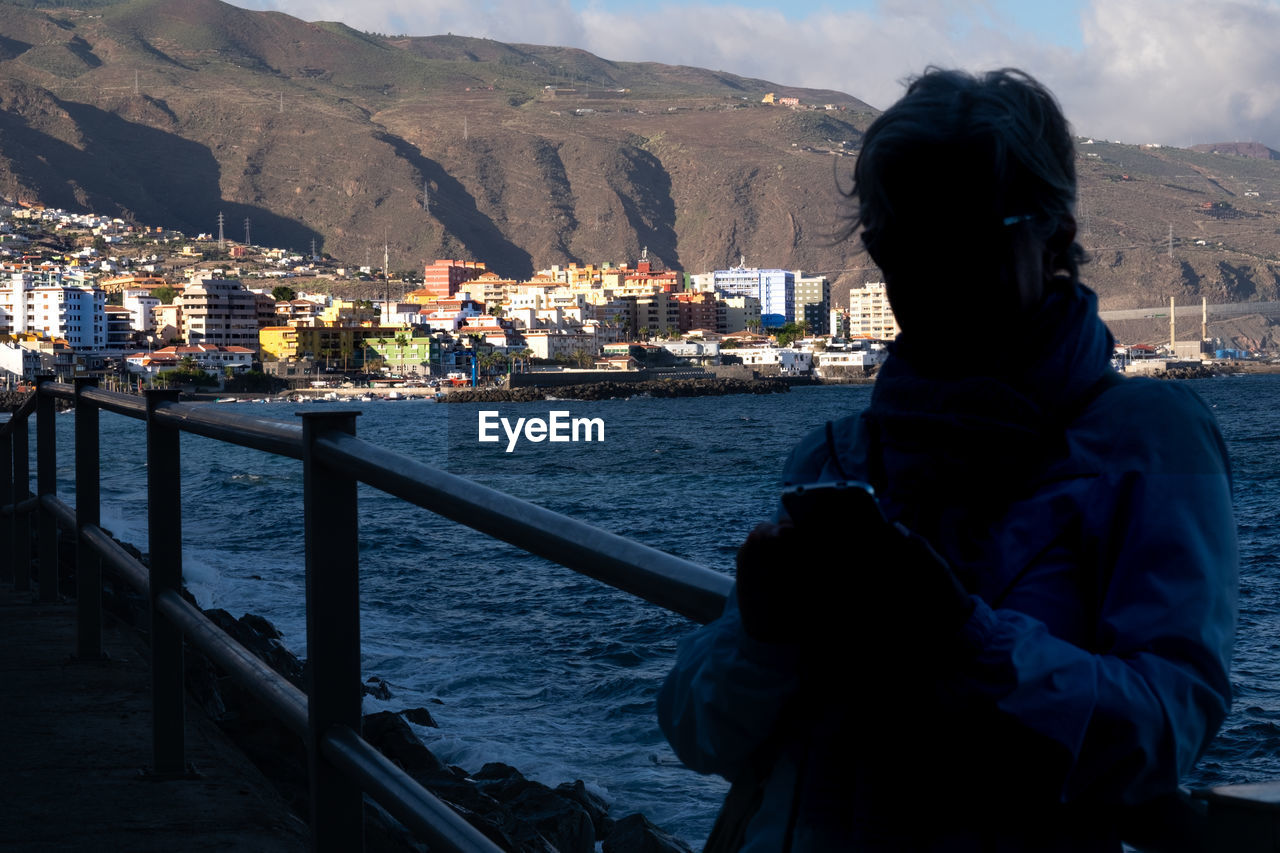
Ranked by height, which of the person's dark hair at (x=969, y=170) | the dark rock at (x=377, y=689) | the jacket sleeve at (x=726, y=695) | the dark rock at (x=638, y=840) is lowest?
Answer: the dark rock at (x=377, y=689)

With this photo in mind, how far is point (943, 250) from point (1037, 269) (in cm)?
6

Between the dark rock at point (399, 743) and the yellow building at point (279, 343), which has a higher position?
the yellow building at point (279, 343)

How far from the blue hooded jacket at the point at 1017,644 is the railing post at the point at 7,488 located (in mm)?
4005

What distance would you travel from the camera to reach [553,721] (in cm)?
820

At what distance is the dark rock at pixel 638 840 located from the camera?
4.80 m

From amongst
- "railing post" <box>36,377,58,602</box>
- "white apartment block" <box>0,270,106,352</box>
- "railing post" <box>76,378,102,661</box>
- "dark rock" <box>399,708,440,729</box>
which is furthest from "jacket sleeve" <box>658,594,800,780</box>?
"white apartment block" <box>0,270,106,352</box>

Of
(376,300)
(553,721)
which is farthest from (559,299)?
(553,721)

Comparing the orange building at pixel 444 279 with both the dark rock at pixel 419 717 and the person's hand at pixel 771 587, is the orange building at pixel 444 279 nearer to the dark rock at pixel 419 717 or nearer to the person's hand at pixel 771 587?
the dark rock at pixel 419 717

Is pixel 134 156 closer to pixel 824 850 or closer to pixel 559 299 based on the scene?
pixel 559 299

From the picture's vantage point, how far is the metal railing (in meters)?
0.99

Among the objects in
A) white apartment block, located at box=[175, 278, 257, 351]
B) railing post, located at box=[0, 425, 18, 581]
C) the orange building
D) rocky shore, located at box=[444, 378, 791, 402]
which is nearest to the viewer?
railing post, located at box=[0, 425, 18, 581]

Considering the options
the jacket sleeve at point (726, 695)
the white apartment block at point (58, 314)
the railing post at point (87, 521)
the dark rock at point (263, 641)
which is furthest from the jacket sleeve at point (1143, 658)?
the white apartment block at point (58, 314)

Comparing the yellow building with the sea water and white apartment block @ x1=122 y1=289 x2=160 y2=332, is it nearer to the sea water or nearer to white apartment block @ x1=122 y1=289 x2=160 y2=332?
white apartment block @ x1=122 y1=289 x2=160 y2=332

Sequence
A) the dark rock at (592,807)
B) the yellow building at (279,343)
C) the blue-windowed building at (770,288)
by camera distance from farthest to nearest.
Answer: the blue-windowed building at (770,288), the yellow building at (279,343), the dark rock at (592,807)
